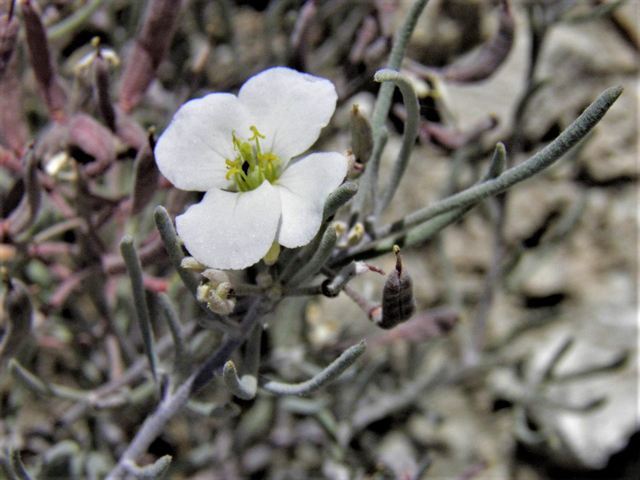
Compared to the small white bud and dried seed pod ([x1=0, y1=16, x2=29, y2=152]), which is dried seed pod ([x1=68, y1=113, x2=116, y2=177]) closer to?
dried seed pod ([x1=0, y1=16, x2=29, y2=152])

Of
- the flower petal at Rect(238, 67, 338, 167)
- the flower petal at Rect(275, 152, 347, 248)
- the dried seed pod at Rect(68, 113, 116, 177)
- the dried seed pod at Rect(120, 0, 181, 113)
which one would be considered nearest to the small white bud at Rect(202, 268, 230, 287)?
the flower petal at Rect(275, 152, 347, 248)

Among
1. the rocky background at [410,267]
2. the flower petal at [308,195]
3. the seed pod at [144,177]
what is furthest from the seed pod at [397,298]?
the rocky background at [410,267]

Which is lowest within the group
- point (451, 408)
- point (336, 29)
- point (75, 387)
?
point (451, 408)

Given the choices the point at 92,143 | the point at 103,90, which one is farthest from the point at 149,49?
the point at 92,143

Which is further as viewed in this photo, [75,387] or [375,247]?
[75,387]

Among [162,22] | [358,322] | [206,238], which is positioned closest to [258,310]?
[206,238]

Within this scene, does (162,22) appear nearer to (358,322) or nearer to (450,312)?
(450,312)

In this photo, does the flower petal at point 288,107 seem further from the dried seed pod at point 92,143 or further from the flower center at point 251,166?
the dried seed pod at point 92,143
